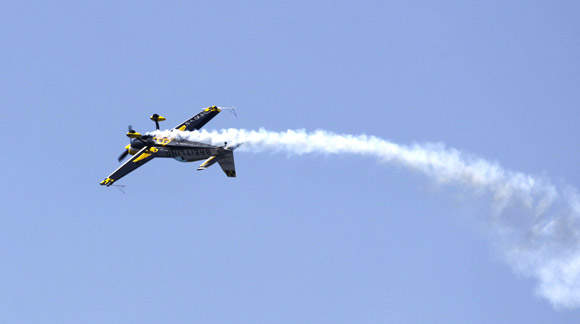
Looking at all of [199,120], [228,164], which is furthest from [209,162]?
[199,120]

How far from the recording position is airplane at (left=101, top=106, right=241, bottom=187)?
98.1 metres

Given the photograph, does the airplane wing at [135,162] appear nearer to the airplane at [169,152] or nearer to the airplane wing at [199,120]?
the airplane at [169,152]

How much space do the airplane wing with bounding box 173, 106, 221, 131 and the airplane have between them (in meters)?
7.04

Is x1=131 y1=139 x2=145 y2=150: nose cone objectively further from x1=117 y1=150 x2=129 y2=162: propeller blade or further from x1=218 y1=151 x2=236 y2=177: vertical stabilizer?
x1=218 y1=151 x2=236 y2=177: vertical stabilizer

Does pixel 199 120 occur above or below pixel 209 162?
above

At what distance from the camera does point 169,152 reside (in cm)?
9950

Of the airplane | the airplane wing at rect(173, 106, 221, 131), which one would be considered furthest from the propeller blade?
the airplane wing at rect(173, 106, 221, 131)

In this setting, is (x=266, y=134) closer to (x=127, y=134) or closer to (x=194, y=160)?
(x=194, y=160)

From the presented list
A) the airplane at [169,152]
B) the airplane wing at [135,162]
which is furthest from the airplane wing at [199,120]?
the airplane wing at [135,162]

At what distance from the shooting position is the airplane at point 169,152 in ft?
322

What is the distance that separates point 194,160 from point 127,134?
7.66 meters

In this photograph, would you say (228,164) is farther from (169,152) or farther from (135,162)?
(135,162)

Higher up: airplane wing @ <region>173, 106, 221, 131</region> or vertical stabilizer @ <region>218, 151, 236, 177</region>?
airplane wing @ <region>173, 106, 221, 131</region>

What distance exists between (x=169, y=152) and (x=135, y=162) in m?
3.74
